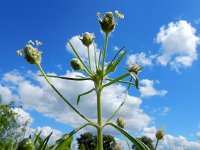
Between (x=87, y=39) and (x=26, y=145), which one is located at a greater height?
(x=87, y=39)

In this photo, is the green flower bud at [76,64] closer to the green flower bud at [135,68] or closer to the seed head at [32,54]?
the seed head at [32,54]

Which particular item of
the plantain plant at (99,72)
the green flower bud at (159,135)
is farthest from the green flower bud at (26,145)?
the green flower bud at (159,135)

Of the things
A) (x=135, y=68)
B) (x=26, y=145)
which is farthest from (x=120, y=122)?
(x=26, y=145)

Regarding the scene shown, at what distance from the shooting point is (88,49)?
4.00 m

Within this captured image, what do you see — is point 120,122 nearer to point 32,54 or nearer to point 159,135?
point 159,135

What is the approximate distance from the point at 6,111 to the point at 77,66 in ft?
50.0

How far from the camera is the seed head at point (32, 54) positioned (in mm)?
3692

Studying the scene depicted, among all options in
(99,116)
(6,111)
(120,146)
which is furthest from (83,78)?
(6,111)

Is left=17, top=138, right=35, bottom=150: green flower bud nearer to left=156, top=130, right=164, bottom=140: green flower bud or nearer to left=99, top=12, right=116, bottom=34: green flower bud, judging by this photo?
left=99, top=12, right=116, bottom=34: green flower bud

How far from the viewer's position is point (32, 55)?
3750mm

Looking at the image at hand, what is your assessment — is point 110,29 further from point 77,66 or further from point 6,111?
point 6,111

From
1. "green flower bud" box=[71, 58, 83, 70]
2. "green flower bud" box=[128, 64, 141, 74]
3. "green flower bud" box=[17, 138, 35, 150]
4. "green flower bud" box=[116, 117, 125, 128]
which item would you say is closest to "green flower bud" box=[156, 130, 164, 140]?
"green flower bud" box=[116, 117, 125, 128]

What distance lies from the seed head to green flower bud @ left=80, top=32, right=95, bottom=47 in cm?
52

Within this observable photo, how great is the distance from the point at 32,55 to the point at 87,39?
67 centimetres
